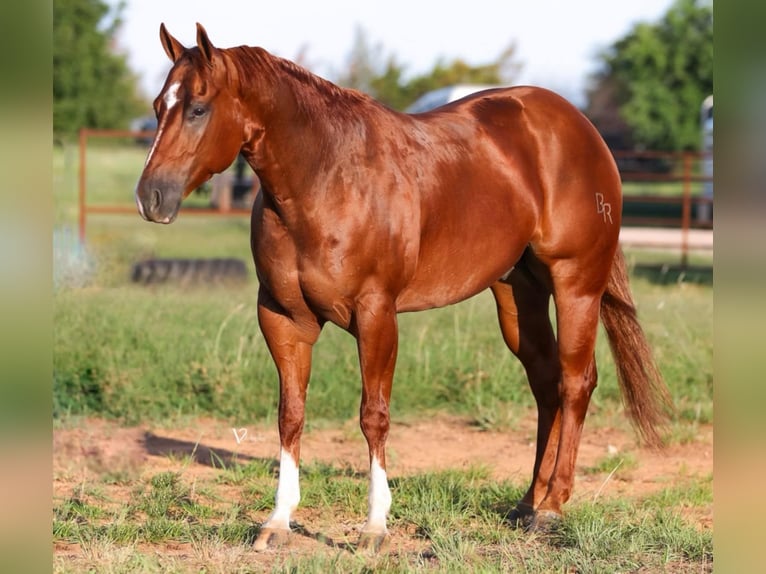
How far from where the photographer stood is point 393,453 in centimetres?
589

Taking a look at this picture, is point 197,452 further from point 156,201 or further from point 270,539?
point 156,201

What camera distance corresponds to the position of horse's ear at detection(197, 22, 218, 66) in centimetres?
326

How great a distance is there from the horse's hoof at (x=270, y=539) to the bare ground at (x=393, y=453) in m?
0.61

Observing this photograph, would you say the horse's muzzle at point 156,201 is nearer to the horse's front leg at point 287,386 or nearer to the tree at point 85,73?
the horse's front leg at point 287,386

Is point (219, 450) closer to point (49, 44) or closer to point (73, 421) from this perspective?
point (73, 421)

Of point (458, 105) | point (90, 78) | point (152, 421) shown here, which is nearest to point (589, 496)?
point (458, 105)

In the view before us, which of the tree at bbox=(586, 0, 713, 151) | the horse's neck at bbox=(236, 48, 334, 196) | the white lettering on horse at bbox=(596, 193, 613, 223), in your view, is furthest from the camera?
the tree at bbox=(586, 0, 713, 151)

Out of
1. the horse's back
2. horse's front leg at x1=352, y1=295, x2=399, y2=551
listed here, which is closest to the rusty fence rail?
the horse's back

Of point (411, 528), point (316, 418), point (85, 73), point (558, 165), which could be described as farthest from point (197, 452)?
point (85, 73)

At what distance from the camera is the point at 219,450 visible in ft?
19.4

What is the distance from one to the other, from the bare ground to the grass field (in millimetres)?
60

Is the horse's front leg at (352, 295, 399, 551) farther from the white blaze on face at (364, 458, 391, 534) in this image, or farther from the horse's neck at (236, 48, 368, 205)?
the horse's neck at (236, 48, 368, 205)

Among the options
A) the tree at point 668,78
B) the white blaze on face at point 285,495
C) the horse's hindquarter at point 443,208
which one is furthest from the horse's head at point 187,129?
the tree at point 668,78

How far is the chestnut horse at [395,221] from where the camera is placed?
3469 mm
